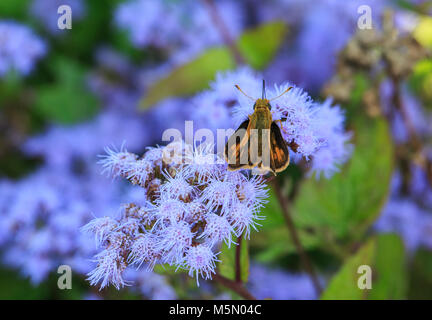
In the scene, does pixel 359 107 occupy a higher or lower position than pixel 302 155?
higher

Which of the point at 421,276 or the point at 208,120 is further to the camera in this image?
the point at 421,276

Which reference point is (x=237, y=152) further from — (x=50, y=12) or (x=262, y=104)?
(x=50, y=12)

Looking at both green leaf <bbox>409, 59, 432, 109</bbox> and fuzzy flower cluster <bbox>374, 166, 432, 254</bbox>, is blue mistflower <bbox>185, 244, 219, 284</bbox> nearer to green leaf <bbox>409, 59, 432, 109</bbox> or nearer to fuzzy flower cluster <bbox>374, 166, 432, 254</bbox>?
fuzzy flower cluster <bbox>374, 166, 432, 254</bbox>

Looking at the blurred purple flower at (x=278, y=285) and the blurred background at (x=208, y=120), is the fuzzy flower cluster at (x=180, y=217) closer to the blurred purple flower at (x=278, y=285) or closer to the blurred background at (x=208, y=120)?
the blurred background at (x=208, y=120)

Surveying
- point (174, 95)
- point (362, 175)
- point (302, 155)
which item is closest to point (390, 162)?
point (362, 175)

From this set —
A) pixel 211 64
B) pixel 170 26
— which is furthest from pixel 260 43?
→ pixel 170 26

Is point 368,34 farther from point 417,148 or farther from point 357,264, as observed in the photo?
point 357,264
